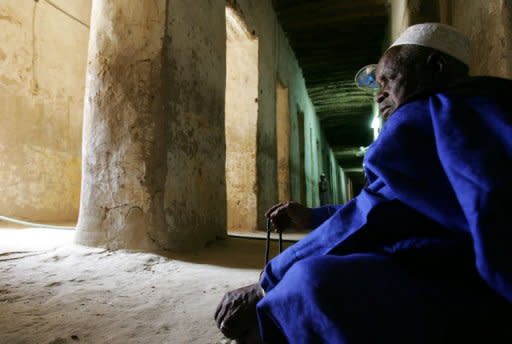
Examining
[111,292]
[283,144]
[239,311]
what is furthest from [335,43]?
[239,311]

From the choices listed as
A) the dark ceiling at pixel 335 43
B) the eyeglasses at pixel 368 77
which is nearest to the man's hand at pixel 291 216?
the eyeglasses at pixel 368 77

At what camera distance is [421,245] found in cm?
79

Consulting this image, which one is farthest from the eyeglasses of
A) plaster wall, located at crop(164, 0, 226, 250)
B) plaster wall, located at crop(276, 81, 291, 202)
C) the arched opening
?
plaster wall, located at crop(276, 81, 291, 202)

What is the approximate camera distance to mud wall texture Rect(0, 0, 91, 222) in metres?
4.90

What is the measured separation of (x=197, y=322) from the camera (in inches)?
53.5

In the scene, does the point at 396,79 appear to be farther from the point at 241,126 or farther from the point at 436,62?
the point at 241,126

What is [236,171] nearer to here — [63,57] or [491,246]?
[63,57]

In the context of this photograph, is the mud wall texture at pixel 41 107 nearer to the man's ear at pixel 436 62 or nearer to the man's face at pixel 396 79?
the man's face at pixel 396 79

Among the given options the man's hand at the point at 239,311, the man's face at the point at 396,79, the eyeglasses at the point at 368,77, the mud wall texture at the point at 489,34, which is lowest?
the man's hand at the point at 239,311

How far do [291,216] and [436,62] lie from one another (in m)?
0.79

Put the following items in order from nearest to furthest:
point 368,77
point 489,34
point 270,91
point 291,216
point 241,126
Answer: point 291,216 < point 489,34 < point 368,77 < point 241,126 < point 270,91

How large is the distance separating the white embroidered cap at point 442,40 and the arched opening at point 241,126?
400 cm

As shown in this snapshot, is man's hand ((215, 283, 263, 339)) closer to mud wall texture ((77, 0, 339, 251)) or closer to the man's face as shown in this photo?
the man's face

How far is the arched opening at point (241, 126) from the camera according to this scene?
5109mm
